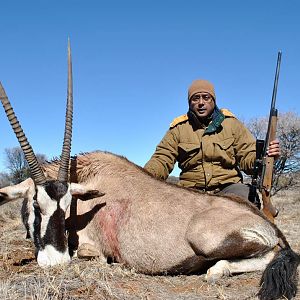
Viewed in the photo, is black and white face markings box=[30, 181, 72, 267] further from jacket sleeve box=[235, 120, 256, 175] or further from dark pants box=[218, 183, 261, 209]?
jacket sleeve box=[235, 120, 256, 175]

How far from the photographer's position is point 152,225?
4203 millimetres

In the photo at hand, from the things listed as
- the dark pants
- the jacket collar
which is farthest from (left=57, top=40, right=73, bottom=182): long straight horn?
the dark pants

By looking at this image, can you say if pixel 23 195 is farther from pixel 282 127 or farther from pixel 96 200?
pixel 282 127

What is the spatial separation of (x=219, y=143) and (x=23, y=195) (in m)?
2.39

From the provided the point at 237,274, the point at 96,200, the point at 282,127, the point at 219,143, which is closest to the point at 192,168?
the point at 219,143

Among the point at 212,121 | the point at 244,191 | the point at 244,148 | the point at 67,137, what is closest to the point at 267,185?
the point at 244,191

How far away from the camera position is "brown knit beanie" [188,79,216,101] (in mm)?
6047

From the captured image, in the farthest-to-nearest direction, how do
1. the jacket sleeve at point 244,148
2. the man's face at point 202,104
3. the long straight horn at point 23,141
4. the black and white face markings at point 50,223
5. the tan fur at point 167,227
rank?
1. the man's face at point 202,104
2. the jacket sleeve at point 244,148
3. the long straight horn at point 23,141
4. the black and white face markings at point 50,223
5. the tan fur at point 167,227

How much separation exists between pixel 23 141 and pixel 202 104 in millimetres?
2457

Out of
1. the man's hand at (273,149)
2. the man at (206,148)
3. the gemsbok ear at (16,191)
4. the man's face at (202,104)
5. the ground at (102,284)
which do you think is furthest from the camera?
the man's face at (202,104)

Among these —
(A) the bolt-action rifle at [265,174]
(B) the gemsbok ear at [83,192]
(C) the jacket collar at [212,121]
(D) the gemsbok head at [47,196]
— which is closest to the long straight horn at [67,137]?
(D) the gemsbok head at [47,196]

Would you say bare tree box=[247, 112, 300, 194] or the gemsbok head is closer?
the gemsbok head

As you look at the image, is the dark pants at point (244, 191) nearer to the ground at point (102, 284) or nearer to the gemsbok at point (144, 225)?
the gemsbok at point (144, 225)

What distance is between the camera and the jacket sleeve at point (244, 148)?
584 cm
